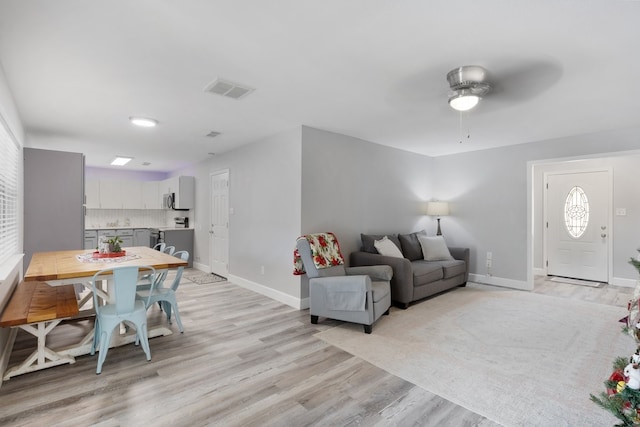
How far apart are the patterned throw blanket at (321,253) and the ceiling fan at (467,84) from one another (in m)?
2.09

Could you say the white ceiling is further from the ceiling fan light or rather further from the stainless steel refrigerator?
the stainless steel refrigerator

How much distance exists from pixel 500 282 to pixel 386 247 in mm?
2374

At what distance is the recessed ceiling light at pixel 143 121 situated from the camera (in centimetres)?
385

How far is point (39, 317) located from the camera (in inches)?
93.2

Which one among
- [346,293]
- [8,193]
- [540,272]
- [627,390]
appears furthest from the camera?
[540,272]

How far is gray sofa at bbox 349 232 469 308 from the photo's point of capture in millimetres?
4113

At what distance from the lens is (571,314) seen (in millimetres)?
3910

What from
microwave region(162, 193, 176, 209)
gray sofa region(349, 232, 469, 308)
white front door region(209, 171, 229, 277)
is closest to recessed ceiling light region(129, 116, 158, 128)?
white front door region(209, 171, 229, 277)

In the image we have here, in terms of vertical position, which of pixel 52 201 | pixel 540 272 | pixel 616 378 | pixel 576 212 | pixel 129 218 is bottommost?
pixel 540 272

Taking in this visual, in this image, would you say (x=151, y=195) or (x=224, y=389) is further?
(x=151, y=195)

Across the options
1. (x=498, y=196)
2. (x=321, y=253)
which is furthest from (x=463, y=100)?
(x=498, y=196)

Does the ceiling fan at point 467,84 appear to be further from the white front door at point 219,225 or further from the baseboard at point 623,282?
the baseboard at point 623,282

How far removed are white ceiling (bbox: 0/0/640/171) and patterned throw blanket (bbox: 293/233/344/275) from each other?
4.83 ft

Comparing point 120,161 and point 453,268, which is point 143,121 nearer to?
point 120,161
